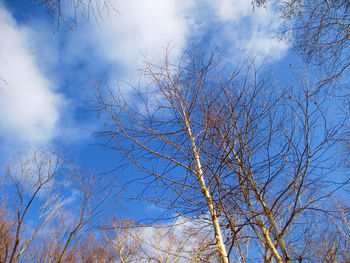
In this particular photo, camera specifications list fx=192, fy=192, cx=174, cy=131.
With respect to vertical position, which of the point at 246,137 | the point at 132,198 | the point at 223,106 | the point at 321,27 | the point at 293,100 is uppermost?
the point at 321,27

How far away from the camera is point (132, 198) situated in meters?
2.07

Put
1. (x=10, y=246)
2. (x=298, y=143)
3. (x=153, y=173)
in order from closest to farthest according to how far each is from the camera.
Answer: (x=298, y=143)
(x=153, y=173)
(x=10, y=246)

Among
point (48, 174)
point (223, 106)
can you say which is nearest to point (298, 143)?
point (223, 106)

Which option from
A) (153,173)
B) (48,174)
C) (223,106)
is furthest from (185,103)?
(48,174)

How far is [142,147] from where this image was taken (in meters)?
2.17

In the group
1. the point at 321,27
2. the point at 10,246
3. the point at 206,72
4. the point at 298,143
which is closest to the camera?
the point at 298,143

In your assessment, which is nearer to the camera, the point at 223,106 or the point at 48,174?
the point at 223,106

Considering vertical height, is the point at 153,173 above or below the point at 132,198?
above

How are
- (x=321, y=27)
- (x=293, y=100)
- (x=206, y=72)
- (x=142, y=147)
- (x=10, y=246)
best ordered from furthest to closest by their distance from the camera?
(x=10, y=246)
(x=321, y=27)
(x=206, y=72)
(x=142, y=147)
(x=293, y=100)

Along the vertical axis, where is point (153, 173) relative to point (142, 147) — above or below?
below

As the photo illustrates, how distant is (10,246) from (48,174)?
2352 millimetres

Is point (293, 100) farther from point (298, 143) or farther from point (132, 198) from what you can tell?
point (132, 198)

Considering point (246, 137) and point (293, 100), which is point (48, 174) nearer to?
point (246, 137)

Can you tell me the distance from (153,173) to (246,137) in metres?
1.06
